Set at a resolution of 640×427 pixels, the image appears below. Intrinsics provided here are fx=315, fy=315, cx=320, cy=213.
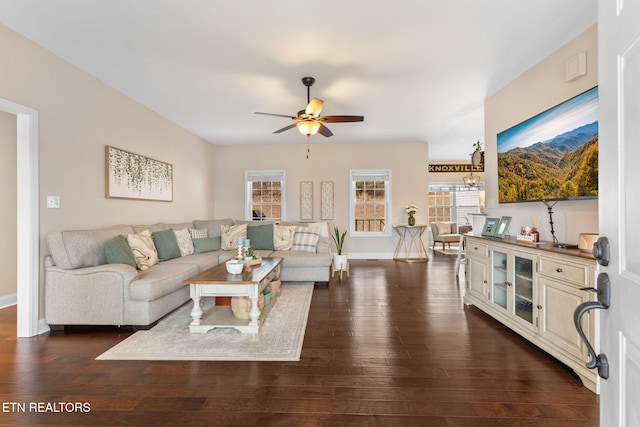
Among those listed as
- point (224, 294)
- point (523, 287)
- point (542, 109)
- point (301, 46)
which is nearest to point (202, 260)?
point (224, 294)

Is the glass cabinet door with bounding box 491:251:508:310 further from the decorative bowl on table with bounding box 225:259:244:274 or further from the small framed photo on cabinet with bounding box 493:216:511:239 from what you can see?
the decorative bowl on table with bounding box 225:259:244:274

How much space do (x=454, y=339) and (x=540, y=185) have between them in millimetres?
1714

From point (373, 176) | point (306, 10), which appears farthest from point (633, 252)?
point (373, 176)

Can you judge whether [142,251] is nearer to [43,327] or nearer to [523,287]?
[43,327]

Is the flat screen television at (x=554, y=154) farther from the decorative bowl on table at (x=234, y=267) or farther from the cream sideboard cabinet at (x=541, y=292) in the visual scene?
the decorative bowl on table at (x=234, y=267)

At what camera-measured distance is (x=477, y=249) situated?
3.43 metres

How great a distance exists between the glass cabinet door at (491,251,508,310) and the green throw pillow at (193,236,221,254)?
13.0 feet

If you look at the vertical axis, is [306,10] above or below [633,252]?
above

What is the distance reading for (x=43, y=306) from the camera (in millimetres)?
2943

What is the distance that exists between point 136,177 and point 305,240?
103 inches

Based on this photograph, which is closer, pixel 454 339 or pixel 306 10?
pixel 306 10

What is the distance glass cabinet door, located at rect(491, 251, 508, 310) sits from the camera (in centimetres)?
302

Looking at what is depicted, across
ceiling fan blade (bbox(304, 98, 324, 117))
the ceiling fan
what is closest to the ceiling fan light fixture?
the ceiling fan

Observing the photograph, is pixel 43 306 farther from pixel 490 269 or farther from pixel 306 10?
pixel 490 269
